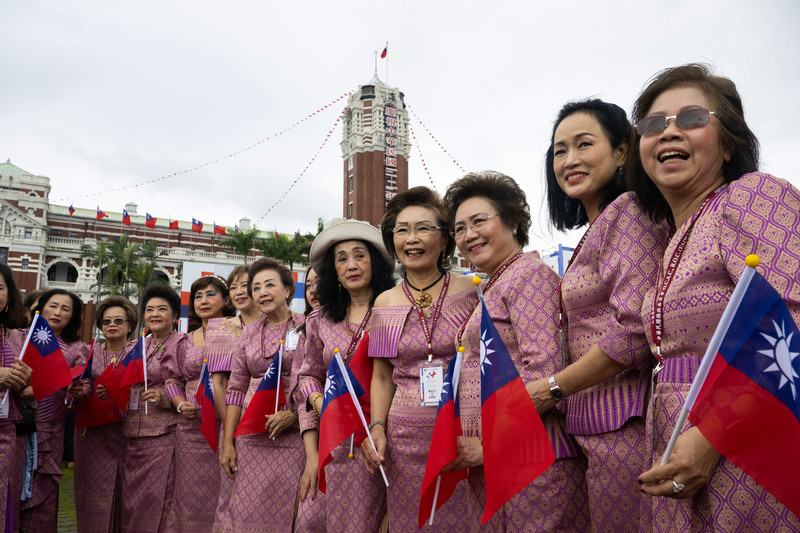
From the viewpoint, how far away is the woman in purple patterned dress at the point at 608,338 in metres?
1.80

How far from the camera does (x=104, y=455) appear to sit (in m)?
5.52

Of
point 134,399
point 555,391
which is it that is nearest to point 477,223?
point 555,391

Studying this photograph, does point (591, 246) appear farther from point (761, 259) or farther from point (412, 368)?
point (412, 368)

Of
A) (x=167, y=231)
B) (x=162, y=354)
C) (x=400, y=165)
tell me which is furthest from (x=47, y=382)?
(x=167, y=231)

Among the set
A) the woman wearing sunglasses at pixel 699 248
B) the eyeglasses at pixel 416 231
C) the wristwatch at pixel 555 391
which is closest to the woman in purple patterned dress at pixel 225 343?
the eyeglasses at pixel 416 231

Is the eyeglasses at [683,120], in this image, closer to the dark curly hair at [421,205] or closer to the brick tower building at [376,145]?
the dark curly hair at [421,205]

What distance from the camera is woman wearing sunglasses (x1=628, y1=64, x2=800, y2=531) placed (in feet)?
4.42

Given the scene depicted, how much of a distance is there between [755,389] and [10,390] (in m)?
4.50

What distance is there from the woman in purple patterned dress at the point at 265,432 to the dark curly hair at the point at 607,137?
2.06 metres

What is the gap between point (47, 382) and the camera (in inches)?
172

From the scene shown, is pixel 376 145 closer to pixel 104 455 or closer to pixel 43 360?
pixel 104 455

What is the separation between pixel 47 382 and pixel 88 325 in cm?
3427

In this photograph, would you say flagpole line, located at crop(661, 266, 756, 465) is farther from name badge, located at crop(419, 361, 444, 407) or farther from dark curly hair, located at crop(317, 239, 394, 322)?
dark curly hair, located at crop(317, 239, 394, 322)

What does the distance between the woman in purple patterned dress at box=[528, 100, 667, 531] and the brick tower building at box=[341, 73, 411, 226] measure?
4387 cm
